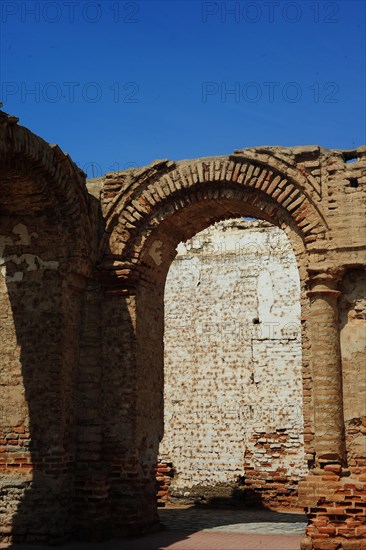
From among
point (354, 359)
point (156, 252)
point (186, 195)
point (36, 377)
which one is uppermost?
point (186, 195)

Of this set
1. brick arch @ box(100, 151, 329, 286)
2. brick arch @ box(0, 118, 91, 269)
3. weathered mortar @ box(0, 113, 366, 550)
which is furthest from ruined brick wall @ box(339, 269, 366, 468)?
brick arch @ box(0, 118, 91, 269)

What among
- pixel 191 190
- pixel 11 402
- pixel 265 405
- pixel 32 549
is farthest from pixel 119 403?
pixel 265 405

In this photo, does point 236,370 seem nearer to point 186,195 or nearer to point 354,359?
point 186,195

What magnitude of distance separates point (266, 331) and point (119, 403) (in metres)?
5.16

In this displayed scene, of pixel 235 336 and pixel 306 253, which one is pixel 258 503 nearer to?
pixel 235 336

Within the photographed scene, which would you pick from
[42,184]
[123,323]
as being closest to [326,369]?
[123,323]

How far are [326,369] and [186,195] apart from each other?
2.95 m

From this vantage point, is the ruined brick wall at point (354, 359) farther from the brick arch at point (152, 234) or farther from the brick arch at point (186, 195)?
the brick arch at point (186, 195)

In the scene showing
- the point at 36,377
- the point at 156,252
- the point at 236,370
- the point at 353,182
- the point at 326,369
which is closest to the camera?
the point at 326,369

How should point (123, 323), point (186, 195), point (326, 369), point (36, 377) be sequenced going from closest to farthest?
point (326, 369)
point (36, 377)
point (123, 323)
point (186, 195)

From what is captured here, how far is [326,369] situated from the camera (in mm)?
7414

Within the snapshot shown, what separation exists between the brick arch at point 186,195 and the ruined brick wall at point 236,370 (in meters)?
4.22

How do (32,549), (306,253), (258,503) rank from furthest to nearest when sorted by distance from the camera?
(258,503) → (306,253) → (32,549)

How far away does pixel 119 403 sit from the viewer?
27.3ft
